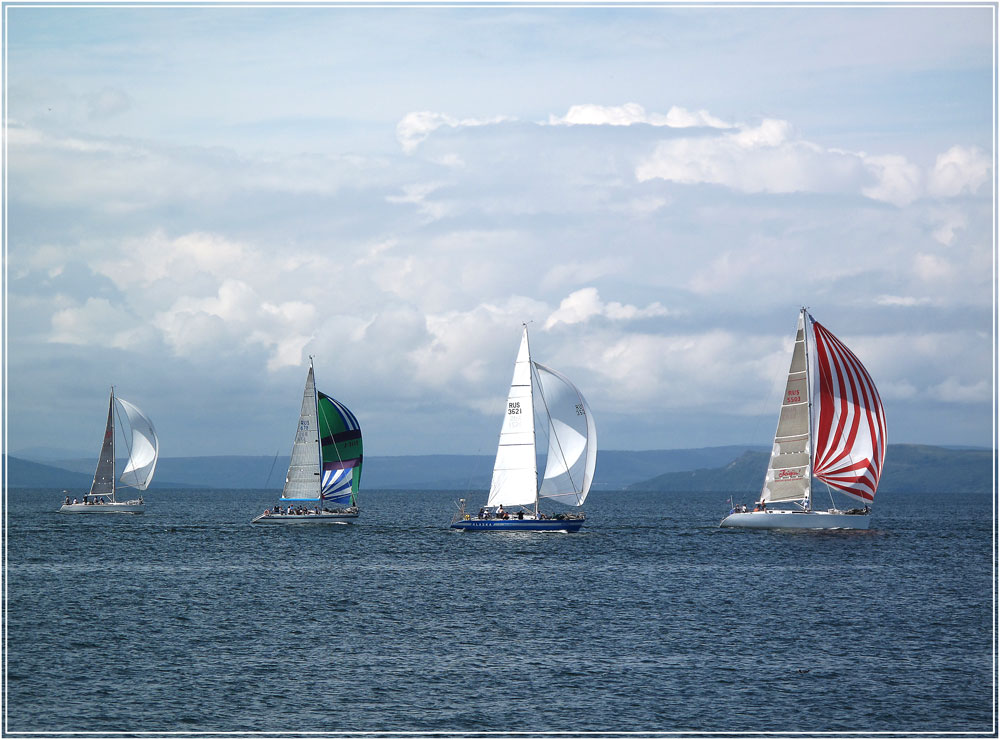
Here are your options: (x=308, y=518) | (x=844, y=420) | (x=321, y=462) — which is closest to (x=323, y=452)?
(x=321, y=462)

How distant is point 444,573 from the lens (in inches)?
2450

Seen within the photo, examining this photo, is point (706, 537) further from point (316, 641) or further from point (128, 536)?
point (316, 641)

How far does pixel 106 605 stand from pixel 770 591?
30.1 m

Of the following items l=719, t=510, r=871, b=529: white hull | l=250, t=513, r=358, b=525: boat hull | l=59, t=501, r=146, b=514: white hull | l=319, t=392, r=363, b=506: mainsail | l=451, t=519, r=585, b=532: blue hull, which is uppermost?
l=319, t=392, r=363, b=506: mainsail

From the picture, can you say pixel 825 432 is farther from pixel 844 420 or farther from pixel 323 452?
pixel 323 452

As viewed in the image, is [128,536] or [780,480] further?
[128,536]

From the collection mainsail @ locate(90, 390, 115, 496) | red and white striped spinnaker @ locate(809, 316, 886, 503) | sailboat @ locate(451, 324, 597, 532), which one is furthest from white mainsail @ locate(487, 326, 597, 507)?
mainsail @ locate(90, 390, 115, 496)

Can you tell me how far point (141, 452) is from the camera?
4719 inches

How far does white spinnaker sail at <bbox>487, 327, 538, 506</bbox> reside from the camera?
3076 inches

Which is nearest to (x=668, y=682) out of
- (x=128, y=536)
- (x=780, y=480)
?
(x=780, y=480)

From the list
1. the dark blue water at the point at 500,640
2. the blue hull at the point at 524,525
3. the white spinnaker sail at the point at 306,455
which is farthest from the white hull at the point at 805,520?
the white spinnaker sail at the point at 306,455

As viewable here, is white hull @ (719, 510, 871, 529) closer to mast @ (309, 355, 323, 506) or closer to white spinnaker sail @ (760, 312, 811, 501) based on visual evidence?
white spinnaker sail @ (760, 312, 811, 501)

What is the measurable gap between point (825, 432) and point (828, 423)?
0.68 metres

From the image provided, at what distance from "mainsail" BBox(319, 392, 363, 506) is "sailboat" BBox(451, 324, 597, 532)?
1833 centimetres
